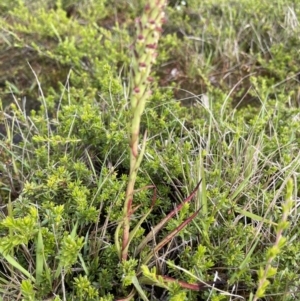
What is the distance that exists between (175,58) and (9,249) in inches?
74.7

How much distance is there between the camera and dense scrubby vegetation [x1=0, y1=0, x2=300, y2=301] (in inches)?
55.4

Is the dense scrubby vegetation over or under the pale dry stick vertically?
under

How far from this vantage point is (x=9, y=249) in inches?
52.7

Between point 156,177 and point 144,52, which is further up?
point 144,52

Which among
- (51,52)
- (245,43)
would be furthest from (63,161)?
(245,43)

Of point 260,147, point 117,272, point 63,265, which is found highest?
point 260,147

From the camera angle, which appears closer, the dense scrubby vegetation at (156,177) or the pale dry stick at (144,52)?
the pale dry stick at (144,52)

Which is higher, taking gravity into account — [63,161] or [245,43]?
[245,43]

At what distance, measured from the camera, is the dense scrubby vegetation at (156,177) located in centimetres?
141

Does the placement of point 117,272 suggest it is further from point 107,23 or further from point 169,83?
point 107,23

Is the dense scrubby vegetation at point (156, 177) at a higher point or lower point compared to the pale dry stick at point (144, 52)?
lower

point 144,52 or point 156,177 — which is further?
point 156,177

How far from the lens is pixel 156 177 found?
1798 mm

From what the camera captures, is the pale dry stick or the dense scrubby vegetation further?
the dense scrubby vegetation
